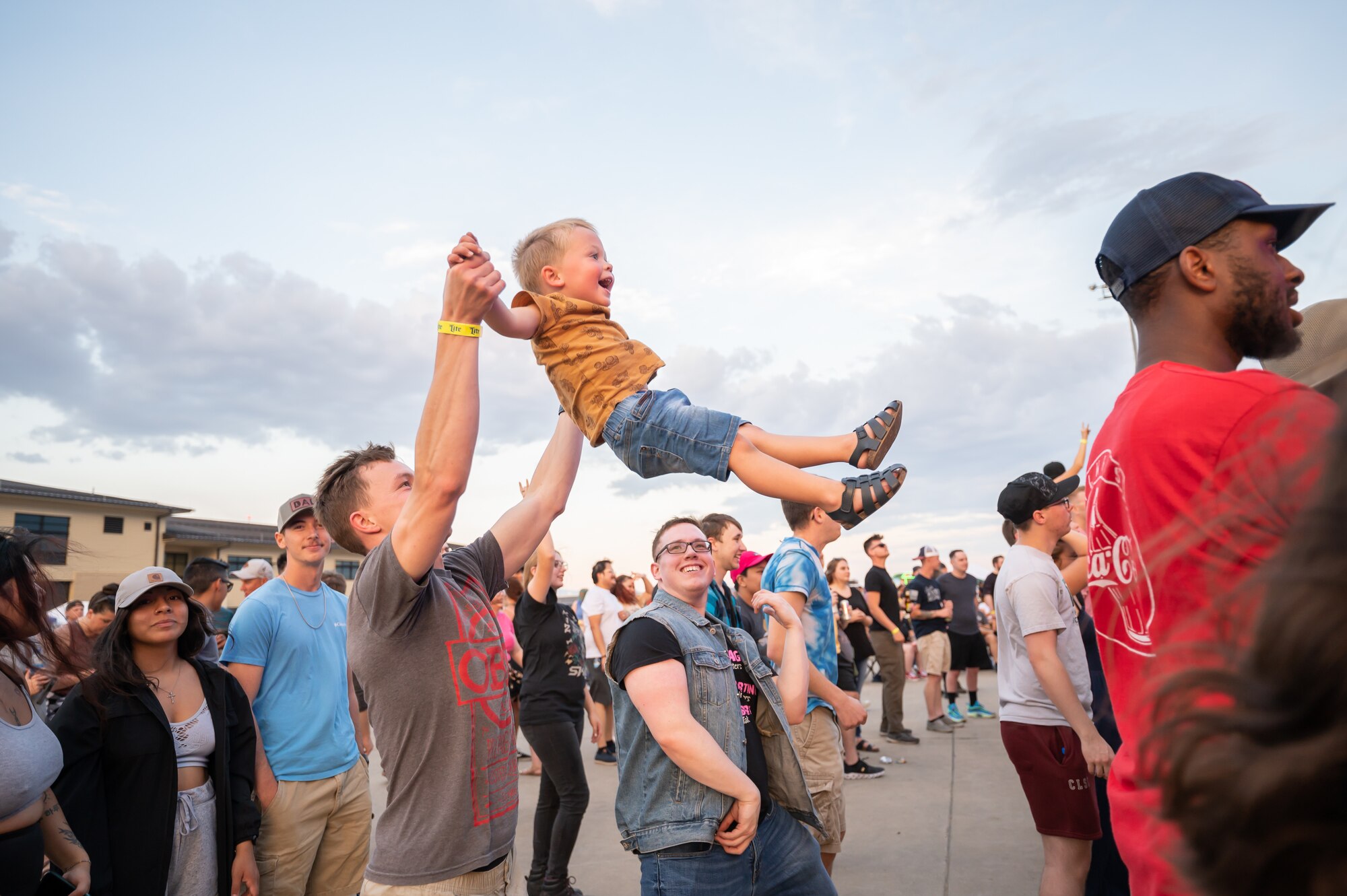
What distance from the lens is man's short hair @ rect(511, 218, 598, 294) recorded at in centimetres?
332

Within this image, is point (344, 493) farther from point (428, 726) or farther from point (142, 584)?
point (142, 584)

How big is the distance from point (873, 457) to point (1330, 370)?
121cm

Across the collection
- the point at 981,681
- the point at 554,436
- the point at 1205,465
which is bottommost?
the point at 981,681

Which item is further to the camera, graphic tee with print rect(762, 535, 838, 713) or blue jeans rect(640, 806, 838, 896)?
graphic tee with print rect(762, 535, 838, 713)

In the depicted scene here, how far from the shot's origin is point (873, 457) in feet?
8.98

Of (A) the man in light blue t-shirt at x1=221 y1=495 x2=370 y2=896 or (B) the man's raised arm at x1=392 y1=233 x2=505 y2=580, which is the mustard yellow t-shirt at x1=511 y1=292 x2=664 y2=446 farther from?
(A) the man in light blue t-shirt at x1=221 y1=495 x2=370 y2=896

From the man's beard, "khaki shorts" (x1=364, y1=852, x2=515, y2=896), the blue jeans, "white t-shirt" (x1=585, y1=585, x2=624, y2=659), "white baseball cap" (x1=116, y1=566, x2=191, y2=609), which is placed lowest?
the blue jeans

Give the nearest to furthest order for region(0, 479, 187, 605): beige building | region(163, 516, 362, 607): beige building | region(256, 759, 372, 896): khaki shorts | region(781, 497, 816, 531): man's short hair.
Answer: region(256, 759, 372, 896): khaki shorts < region(781, 497, 816, 531): man's short hair < region(0, 479, 187, 605): beige building < region(163, 516, 362, 607): beige building

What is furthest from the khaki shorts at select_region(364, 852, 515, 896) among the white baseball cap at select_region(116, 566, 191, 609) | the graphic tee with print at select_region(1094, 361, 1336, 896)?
the white baseball cap at select_region(116, 566, 191, 609)

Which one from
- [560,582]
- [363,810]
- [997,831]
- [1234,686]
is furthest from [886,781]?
[1234,686]

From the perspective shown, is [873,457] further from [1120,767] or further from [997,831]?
[997,831]

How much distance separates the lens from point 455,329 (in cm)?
218

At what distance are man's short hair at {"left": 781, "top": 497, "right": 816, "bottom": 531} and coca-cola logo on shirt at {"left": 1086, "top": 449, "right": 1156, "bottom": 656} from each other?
9.87 ft

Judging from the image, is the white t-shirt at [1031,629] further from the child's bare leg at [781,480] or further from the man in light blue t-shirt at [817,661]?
the child's bare leg at [781,480]
